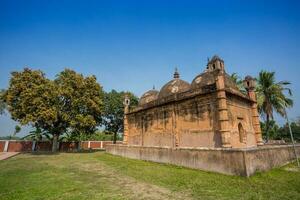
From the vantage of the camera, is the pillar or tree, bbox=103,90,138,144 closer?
the pillar

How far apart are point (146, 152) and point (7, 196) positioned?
30.6 feet

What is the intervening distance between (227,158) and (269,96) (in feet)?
57.8

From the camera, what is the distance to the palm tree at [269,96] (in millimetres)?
21281

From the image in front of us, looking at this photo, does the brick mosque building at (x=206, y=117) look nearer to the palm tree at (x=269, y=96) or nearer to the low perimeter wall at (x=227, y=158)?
the low perimeter wall at (x=227, y=158)

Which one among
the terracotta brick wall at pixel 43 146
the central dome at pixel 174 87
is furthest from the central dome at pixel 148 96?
the terracotta brick wall at pixel 43 146

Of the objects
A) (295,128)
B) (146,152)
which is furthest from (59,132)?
(295,128)

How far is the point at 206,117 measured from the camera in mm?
11055

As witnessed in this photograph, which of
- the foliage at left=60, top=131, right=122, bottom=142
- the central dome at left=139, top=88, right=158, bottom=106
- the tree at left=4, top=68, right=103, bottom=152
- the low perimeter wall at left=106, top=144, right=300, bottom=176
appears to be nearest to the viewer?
the low perimeter wall at left=106, top=144, right=300, bottom=176

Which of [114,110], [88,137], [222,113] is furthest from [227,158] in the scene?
[88,137]

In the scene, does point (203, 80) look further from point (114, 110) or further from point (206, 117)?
point (114, 110)

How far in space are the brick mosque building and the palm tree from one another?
31.1 ft

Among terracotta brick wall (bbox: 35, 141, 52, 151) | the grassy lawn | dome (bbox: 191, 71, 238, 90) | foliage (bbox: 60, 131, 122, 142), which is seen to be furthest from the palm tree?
terracotta brick wall (bbox: 35, 141, 52, 151)

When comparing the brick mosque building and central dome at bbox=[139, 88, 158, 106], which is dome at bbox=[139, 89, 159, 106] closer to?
central dome at bbox=[139, 88, 158, 106]

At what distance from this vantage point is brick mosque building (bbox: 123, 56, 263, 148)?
10.3 metres
